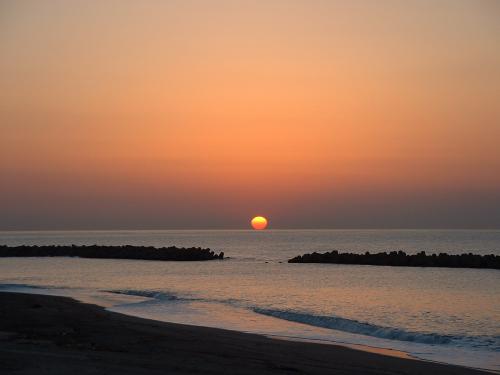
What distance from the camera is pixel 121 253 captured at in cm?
7669

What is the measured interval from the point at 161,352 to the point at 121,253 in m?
64.9

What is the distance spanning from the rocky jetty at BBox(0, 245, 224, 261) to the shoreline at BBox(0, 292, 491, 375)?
52.9 m

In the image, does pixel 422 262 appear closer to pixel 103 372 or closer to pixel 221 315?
pixel 221 315

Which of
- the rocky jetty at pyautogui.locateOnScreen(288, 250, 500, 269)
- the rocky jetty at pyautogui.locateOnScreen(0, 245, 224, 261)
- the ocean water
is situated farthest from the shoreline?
the rocky jetty at pyautogui.locateOnScreen(0, 245, 224, 261)

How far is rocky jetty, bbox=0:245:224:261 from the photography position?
72875mm

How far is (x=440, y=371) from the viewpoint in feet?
42.4

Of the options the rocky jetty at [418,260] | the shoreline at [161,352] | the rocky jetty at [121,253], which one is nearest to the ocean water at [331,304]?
the shoreline at [161,352]

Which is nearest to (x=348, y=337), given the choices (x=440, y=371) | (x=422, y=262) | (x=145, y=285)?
(x=440, y=371)

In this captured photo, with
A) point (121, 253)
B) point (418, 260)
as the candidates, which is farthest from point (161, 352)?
point (121, 253)

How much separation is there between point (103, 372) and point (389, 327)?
11750 millimetres

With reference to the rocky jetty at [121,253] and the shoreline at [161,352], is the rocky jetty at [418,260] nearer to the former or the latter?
the rocky jetty at [121,253]

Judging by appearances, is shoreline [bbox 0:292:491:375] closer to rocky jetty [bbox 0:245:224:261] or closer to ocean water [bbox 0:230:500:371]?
ocean water [bbox 0:230:500:371]

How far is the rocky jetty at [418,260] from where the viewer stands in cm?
5391

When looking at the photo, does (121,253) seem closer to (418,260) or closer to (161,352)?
(418,260)
